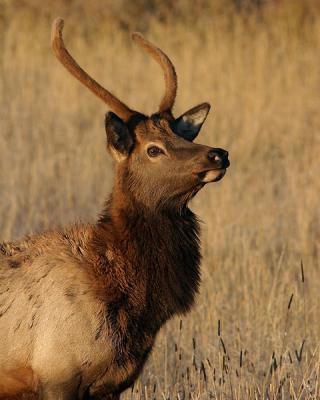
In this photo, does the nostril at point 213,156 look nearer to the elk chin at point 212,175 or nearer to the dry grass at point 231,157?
the elk chin at point 212,175

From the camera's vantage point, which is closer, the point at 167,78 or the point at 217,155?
the point at 217,155

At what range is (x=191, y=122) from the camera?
5.90 metres

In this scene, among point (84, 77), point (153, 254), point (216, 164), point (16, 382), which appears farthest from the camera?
point (84, 77)

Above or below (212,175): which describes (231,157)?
below

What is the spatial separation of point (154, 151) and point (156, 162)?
0.22 ft

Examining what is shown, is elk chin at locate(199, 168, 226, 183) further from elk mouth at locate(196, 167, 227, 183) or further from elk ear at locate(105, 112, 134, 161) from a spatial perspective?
elk ear at locate(105, 112, 134, 161)

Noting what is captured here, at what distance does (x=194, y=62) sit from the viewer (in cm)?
1353

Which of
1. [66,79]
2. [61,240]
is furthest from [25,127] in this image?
[61,240]

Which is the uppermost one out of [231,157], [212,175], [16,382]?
[212,175]

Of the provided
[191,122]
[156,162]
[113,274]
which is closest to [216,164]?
[156,162]

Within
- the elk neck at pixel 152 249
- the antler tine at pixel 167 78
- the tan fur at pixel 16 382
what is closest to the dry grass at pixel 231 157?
the elk neck at pixel 152 249

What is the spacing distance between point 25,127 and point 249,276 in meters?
4.76

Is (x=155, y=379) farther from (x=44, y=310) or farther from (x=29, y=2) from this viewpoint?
(x=29, y=2)

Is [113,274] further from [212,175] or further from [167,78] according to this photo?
[167,78]
